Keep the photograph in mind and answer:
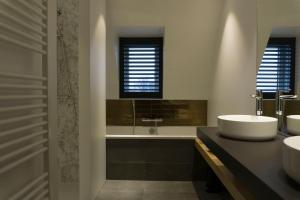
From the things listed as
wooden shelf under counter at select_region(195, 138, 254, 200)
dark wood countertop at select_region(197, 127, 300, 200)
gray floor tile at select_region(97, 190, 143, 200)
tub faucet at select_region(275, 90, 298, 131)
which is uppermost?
tub faucet at select_region(275, 90, 298, 131)

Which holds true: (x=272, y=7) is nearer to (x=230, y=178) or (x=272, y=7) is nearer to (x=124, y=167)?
(x=230, y=178)

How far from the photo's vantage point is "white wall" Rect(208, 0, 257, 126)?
8.77 ft

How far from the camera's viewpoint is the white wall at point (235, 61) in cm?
267

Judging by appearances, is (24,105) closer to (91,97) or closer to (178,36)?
(91,97)

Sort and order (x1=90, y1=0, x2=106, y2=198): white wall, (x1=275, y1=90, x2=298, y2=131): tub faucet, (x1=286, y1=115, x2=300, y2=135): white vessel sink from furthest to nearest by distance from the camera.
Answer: (x1=90, y1=0, x2=106, y2=198): white wall → (x1=275, y1=90, x2=298, y2=131): tub faucet → (x1=286, y1=115, x2=300, y2=135): white vessel sink

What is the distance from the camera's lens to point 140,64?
14.0 feet

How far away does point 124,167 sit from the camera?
3.22 meters

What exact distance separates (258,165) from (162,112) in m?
2.94

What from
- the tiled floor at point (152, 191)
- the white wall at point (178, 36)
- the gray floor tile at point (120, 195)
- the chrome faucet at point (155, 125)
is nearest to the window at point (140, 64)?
the white wall at point (178, 36)

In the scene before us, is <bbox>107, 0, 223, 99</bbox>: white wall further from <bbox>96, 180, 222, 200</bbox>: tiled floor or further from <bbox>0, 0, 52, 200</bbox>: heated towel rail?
<bbox>0, 0, 52, 200</bbox>: heated towel rail

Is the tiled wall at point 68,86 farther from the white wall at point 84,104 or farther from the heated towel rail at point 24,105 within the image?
the heated towel rail at point 24,105

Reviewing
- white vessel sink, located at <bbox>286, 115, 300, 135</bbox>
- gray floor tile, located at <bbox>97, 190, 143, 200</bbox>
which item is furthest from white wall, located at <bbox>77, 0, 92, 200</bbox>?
white vessel sink, located at <bbox>286, 115, 300, 135</bbox>

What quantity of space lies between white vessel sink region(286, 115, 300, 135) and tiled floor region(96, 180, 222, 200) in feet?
3.10

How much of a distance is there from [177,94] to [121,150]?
136 centimetres
